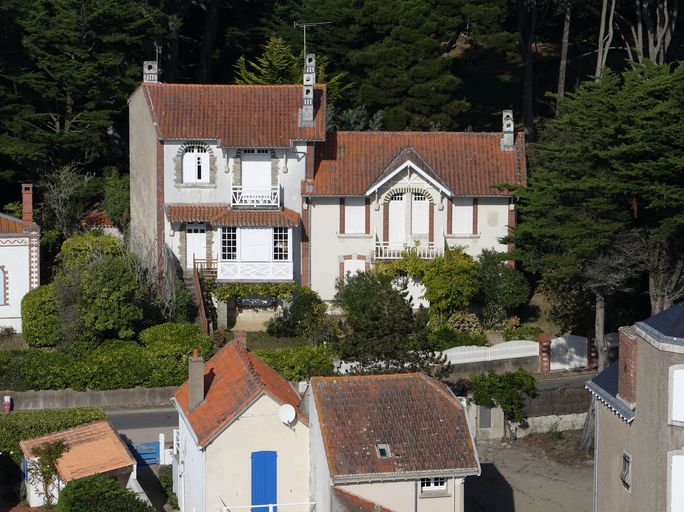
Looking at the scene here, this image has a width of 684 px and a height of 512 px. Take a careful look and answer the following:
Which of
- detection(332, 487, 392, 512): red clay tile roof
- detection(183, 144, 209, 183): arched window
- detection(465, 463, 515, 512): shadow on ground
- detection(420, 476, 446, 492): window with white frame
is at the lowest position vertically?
detection(465, 463, 515, 512): shadow on ground

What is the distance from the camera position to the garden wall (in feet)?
151

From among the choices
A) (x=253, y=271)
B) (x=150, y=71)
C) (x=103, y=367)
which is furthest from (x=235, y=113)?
(x=103, y=367)

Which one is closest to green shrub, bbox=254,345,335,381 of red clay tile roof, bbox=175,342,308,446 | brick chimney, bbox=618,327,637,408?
red clay tile roof, bbox=175,342,308,446

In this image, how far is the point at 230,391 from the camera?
1474 inches

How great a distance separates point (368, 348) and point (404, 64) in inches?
851

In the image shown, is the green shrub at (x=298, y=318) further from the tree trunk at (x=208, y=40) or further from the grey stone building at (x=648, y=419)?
the tree trunk at (x=208, y=40)

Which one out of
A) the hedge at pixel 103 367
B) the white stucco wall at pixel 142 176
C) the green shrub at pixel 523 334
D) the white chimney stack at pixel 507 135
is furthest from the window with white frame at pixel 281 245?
the white chimney stack at pixel 507 135

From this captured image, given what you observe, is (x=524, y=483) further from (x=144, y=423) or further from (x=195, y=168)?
(x=195, y=168)

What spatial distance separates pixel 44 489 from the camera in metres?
39.3

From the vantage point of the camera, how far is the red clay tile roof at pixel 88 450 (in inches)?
1524

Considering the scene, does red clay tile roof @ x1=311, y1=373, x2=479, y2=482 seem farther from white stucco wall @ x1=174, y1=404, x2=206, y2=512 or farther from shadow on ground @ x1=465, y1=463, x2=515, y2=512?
shadow on ground @ x1=465, y1=463, x2=515, y2=512

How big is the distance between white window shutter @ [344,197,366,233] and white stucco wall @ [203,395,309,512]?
1810 centimetres

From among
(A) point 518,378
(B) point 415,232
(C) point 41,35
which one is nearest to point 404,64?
(B) point 415,232

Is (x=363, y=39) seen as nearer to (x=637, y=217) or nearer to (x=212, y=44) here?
(x=212, y=44)
